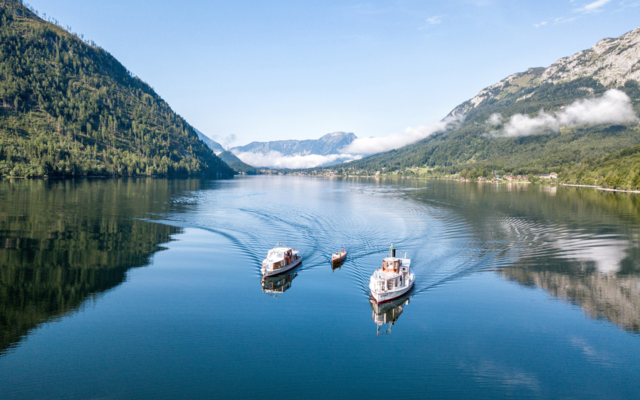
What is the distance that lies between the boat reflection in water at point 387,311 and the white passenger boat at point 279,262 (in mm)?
10421

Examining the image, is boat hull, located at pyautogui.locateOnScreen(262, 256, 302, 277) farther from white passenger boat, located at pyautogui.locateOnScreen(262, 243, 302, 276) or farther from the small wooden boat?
the small wooden boat

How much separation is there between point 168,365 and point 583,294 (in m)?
33.6

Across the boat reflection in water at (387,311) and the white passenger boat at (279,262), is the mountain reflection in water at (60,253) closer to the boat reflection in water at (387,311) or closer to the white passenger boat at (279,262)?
the white passenger boat at (279,262)

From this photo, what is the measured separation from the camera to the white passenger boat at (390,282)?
2959 centimetres

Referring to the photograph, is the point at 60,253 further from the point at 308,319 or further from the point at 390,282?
the point at 390,282

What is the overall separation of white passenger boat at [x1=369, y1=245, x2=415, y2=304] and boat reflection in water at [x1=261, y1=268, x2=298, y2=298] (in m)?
7.97

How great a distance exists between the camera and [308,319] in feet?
85.7

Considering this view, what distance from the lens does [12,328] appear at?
76.0 ft

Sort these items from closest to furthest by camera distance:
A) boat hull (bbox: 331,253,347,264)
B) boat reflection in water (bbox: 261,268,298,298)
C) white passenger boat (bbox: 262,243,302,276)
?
boat reflection in water (bbox: 261,268,298,298)
white passenger boat (bbox: 262,243,302,276)
boat hull (bbox: 331,253,347,264)

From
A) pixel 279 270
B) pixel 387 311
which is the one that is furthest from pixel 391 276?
pixel 279 270

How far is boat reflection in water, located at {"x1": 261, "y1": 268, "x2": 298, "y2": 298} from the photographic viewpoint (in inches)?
1271

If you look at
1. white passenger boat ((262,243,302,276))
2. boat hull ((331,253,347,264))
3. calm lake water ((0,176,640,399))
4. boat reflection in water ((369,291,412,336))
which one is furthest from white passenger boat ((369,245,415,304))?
white passenger boat ((262,243,302,276))

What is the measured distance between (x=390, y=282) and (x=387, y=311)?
281cm

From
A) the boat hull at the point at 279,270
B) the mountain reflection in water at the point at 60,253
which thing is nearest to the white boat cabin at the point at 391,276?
the boat hull at the point at 279,270
